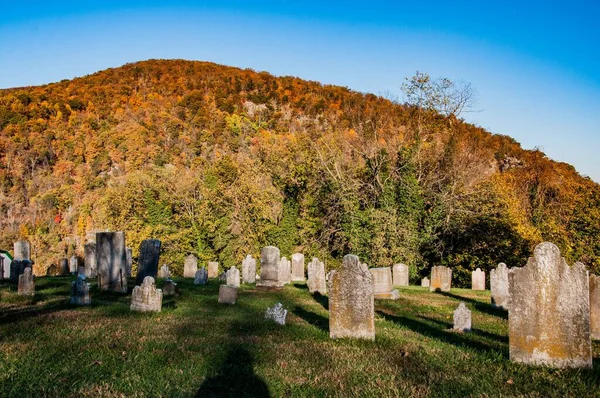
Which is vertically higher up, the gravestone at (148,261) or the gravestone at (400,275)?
the gravestone at (148,261)

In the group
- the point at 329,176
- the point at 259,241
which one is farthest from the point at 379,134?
the point at 259,241

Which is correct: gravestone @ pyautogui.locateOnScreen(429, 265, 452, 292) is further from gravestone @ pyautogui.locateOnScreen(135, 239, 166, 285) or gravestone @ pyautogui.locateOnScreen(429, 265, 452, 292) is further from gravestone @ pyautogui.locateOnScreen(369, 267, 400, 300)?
gravestone @ pyautogui.locateOnScreen(135, 239, 166, 285)

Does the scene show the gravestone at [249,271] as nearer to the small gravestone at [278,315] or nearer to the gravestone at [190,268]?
the gravestone at [190,268]

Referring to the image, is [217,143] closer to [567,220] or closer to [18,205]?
[18,205]

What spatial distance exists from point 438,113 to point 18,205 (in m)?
64.7

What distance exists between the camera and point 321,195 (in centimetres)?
3659

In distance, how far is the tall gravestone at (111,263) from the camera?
15570 millimetres

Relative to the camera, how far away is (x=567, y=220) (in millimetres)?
32688

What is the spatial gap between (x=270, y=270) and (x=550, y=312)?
13.5 m

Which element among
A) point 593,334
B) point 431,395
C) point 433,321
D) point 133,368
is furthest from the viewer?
point 433,321

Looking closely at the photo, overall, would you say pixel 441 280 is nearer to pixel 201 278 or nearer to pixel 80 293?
pixel 201 278

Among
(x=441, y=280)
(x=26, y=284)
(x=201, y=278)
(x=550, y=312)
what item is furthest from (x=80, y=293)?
(x=441, y=280)

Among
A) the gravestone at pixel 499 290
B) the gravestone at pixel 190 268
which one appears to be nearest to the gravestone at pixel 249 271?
the gravestone at pixel 190 268

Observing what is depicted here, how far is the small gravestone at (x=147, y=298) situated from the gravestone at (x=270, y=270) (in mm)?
7907
